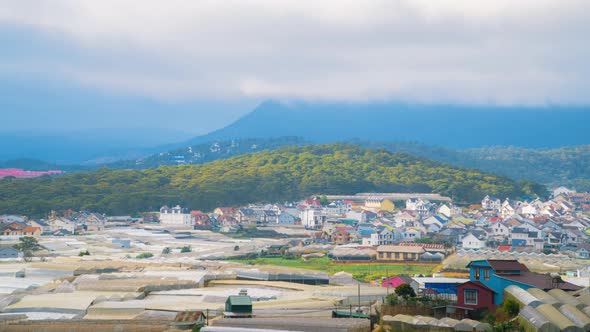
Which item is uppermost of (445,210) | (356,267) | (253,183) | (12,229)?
(253,183)

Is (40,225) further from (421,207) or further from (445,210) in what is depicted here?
(445,210)

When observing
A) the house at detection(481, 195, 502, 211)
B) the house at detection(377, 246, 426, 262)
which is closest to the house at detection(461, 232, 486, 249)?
the house at detection(377, 246, 426, 262)

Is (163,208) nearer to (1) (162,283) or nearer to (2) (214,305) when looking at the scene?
(1) (162,283)

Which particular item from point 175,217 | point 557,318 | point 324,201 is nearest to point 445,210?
point 324,201

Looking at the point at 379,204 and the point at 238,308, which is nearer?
the point at 238,308

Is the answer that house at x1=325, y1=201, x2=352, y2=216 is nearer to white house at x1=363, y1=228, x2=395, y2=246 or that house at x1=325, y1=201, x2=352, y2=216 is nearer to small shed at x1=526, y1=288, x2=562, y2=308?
white house at x1=363, y1=228, x2=395, y2=246

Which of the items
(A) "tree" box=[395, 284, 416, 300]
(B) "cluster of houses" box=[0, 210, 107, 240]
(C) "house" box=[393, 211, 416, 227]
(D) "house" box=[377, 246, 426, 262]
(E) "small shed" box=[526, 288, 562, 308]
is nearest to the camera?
(E) "small shed" box=[526, 288, 562, 308]
